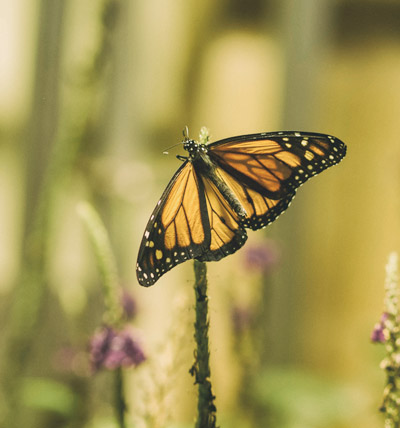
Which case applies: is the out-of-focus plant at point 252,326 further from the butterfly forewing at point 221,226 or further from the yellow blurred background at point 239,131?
the butterfly forewing at point 221,226

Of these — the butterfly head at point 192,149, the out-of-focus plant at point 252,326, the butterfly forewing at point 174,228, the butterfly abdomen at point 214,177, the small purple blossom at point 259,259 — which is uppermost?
the butterfly head at point 192,149

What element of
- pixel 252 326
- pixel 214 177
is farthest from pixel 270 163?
pixel 252 326

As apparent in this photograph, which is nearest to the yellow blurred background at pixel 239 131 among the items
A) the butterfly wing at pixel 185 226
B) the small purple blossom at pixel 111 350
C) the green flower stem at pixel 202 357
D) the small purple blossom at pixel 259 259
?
the small purple blossom at pixel 259 259

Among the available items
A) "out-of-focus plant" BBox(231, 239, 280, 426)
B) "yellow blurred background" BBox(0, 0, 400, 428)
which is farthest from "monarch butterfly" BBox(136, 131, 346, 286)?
"yellow blurred background" BBox(0, 0, 400, 428)

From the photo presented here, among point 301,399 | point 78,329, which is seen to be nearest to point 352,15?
point 301,399

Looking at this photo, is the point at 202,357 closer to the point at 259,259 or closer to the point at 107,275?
the point at 107,275
